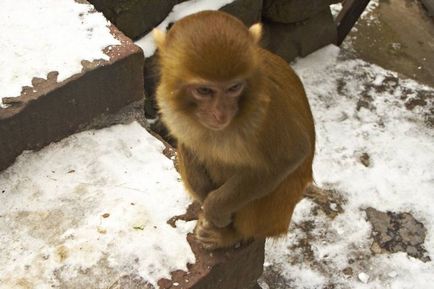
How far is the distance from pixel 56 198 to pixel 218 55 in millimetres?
1046

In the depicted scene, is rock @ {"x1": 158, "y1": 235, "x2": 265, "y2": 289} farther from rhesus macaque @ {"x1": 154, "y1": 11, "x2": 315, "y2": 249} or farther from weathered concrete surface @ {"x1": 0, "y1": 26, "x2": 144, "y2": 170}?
weathered concrete surface @ {"x1": 0, "y1": 26, "x2": 144, "y2": 170}

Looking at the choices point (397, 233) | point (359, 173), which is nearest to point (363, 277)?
point (397, 233)

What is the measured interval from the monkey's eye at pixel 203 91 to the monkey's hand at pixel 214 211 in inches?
19.7

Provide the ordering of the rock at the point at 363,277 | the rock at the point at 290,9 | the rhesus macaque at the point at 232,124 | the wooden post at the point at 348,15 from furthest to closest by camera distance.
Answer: the wooden post at the point at 348,15, the rock at the point at 290,9, the rock at the point at 363,277, the rhesus macaque at the point at 232,124

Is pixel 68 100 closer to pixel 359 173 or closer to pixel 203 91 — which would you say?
pixel 203 91

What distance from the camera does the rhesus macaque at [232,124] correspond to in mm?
1831

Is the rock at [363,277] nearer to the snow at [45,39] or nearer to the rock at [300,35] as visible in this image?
the snow at [45,39]

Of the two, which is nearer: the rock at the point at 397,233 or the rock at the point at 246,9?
the rock at the point at 397,233

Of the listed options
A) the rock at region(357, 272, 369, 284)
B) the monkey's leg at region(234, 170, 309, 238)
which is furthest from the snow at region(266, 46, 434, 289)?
the monkey's leg at region(234, 170, 309, 238)

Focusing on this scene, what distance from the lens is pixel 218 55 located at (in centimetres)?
180

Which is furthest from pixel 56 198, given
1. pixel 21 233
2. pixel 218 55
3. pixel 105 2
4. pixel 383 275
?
pixel 383 275

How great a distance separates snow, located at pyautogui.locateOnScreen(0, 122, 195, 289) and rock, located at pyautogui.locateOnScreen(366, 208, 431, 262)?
5.63 feet

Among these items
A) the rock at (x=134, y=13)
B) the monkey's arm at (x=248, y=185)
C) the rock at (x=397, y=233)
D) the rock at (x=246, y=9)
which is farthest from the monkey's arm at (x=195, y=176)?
the rock at (x=246, y=9)

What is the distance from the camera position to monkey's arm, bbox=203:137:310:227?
216 cm
